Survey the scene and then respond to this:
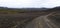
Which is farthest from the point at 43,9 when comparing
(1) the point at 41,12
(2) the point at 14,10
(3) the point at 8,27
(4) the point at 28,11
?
(3) the point at 8,27

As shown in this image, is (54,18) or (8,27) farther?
(54,18)

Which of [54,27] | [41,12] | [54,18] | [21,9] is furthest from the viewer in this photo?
[21,9]

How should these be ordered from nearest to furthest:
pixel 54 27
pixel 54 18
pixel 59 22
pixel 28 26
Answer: pixel 54 27
pixel 28 26
pixel 59 22
pixel 54 18

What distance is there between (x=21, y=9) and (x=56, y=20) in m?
4.43

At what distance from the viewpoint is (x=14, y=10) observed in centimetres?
1032

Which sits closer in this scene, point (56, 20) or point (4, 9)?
point (56, 20)

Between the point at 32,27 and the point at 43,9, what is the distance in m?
4.39

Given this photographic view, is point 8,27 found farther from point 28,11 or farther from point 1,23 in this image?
point 28,11

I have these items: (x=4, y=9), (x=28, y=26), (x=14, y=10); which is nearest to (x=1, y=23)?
(x=28, y=26)

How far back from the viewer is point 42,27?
16.8 ft

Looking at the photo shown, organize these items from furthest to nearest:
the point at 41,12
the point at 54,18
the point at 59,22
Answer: the point at 41,12 < the point at 54,18 < the point at 59,22

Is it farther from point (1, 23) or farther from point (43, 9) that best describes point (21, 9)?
point (1, 23)

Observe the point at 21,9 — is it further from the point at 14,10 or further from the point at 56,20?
the point at 56,20

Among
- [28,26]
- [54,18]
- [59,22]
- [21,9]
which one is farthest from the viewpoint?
[21,9]
